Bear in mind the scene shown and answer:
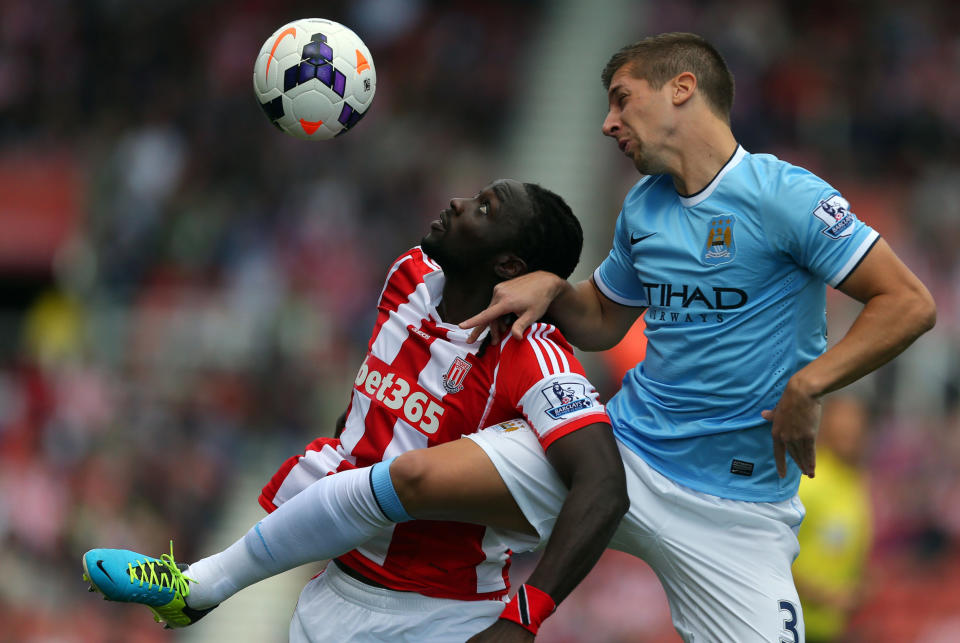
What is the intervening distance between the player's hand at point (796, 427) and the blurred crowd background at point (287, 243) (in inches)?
204

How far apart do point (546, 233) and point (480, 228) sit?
25cm

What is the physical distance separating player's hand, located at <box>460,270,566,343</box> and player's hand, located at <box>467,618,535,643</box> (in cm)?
97

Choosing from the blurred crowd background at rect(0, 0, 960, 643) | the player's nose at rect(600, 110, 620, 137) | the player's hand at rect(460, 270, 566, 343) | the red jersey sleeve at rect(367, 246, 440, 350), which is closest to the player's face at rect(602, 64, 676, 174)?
the player's nose at rect(600, 110, 620, 137)

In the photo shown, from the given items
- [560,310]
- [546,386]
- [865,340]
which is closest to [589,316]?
[560,310]

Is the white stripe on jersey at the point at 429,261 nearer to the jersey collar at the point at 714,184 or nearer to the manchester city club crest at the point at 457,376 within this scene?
the manchester city club crest at the point at 457,376

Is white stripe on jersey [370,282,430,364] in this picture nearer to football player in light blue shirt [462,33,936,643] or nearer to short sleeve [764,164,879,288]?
football player in light blue shirt [462,33,936,643]

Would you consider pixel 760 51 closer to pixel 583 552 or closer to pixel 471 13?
pixel 471 13

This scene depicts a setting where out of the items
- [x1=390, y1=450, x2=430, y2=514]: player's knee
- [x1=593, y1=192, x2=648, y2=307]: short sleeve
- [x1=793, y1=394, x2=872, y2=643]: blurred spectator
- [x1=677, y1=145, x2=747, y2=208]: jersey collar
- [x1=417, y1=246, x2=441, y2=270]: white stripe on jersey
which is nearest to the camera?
[x1=390, y1=450, x2=430, y2=514]: player's knee

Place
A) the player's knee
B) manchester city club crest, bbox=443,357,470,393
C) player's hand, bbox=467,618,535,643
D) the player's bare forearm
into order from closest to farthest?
1. player's hand, bbox=467,618,535,643
2. the player's bare forearm
3. the player's knee
4. manchester city club crest, bbox=443,357,470,393

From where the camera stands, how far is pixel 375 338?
475cm

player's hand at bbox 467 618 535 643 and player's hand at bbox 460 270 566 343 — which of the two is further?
player's hand at bbox 460 270 566 343

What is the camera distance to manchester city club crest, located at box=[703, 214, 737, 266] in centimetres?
415

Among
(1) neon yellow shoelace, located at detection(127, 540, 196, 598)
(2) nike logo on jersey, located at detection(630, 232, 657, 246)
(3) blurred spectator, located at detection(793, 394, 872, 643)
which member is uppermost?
(2) nike logo on jersey, located at detection(630, 232, 657, 246)

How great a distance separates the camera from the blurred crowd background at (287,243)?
9961 mm
